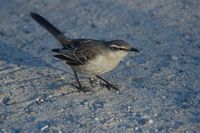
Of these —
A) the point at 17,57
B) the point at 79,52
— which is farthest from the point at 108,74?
the point at 17,57

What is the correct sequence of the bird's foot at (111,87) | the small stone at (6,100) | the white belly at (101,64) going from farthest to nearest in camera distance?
the bird's foot at (111,87), the white belly at (101,64), the small stone at (6,100)

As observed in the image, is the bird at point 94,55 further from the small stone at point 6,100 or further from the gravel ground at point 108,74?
the small stone at point 6,100

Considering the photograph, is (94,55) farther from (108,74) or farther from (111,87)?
(108,74)

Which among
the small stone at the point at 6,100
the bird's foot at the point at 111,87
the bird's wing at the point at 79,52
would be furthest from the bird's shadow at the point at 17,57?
the bird's foot at the point at 111,87

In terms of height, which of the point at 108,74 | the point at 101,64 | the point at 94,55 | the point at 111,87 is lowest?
the point at 111,87

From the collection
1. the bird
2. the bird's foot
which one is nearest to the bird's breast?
the bird

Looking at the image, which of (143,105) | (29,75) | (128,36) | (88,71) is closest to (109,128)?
(143,105)

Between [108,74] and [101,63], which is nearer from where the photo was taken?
[101,63]

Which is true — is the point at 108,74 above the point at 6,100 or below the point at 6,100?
above

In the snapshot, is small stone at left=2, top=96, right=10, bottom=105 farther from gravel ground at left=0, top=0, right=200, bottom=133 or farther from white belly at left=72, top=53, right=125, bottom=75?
white belly at left=72, top=53, right=125, bottom=75
